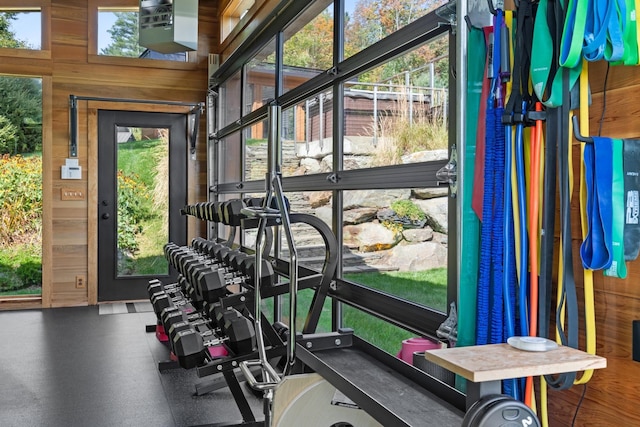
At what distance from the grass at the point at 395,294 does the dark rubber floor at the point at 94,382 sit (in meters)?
0.84

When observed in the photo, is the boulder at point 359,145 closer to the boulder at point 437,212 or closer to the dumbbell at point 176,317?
the boulder at point 437,212

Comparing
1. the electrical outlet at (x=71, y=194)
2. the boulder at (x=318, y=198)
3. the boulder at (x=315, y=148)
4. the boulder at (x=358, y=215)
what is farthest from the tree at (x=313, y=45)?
the electrical outlet at (x=71, y=194)

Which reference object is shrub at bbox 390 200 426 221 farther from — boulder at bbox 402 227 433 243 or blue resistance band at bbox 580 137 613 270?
blue resistance band at bbox 580 137 613 270

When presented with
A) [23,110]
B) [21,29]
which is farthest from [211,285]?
[21,29]

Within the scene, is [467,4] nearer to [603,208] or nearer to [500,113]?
[500,113]

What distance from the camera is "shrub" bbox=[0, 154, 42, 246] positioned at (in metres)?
6.40

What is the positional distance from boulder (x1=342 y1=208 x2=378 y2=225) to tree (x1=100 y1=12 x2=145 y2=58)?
4.37 m

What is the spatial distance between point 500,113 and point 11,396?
329 cm

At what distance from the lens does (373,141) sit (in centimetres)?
311

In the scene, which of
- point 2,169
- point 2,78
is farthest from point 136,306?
point 2,78

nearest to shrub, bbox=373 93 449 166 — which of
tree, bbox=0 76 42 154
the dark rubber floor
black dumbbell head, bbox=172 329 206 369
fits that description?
black dumbbell head, bbox=172 329 206 369

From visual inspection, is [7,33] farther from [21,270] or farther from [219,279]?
[219,279]

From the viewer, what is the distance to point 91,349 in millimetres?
4793

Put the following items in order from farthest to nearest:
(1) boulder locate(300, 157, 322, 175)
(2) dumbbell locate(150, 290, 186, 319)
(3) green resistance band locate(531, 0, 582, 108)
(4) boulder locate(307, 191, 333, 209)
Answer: (2) dumbbell locate(150, 290, 186, 319) → (1) boulder locate(300, 157, 322, 175) → (4) boulder locate(307, 191, 333, 209) → (3) green resistance band locate(531, 0, 582, 108)
